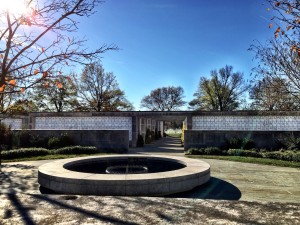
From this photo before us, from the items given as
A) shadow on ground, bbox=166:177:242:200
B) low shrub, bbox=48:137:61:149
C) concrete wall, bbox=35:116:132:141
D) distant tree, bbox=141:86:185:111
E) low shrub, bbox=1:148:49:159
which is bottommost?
shadow on ground, bbox=166:177:242:200

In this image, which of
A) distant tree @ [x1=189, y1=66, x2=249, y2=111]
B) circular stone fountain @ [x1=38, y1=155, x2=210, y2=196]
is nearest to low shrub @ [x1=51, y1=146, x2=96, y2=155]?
circular stone fountain @ [x1=38, y1=155, x2=210, y2=196]

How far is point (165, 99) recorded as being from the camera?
59625mm

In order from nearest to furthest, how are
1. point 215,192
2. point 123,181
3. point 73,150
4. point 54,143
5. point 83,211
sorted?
point 83,211
point 123,181
point 215,192
point 73,150
point 54,143

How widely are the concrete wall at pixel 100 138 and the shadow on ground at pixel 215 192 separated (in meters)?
10.9

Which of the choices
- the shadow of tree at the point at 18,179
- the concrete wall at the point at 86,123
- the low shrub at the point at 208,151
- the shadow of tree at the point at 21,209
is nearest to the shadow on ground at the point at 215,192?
the shadow of tree at the point at 21,209

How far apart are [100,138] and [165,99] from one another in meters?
41.9

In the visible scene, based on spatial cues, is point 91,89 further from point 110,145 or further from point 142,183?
point 142,183

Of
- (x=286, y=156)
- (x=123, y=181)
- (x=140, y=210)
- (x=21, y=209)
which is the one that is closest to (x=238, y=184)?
(x=123, y=181)

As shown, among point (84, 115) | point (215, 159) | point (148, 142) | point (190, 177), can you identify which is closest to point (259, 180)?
point (190, 177)

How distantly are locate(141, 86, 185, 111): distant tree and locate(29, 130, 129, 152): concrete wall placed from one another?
132 feet

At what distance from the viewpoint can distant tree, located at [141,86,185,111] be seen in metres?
58.8

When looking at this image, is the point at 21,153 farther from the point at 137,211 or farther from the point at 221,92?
the point at 221,92

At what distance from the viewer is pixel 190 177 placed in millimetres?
7059

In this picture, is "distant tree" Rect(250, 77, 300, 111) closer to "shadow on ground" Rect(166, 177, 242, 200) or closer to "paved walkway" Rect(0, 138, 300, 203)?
"paved walkway" Rect(0, 138, 300, 203)
